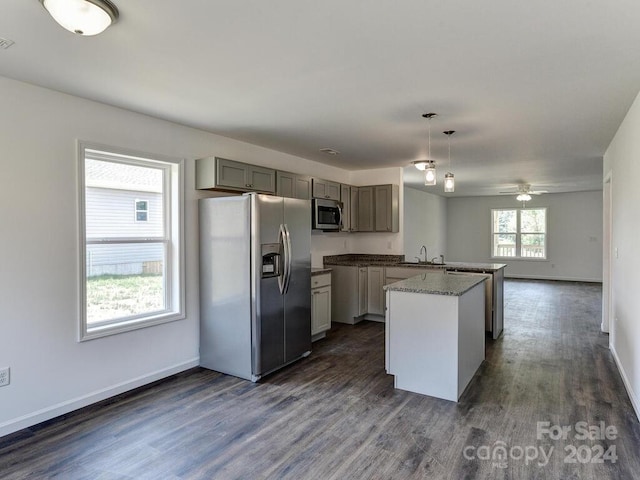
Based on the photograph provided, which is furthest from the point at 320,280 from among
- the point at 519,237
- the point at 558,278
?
the point at 558,278

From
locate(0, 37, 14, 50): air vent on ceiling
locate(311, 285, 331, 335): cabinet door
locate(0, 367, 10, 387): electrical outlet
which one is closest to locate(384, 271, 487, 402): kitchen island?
locate(311, 285, 331, 335): cabinet door

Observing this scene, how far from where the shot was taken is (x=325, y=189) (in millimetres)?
5582

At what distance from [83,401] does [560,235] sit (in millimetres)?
11375

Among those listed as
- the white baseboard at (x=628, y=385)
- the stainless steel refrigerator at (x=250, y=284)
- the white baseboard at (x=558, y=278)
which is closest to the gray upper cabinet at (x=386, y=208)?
the stainless steel refrigerator at (x=250, y=284)

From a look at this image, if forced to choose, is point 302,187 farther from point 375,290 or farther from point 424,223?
point 424,223

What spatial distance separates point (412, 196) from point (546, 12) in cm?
835

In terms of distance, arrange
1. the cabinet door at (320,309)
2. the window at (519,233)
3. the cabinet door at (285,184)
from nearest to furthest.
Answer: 1. the cabinet door at (285,184)
2. the cabinet door at (320,309)
3. the window at (519,233)

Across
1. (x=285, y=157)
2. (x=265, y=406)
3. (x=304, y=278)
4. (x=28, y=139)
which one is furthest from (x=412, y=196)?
(x=28, y=139)

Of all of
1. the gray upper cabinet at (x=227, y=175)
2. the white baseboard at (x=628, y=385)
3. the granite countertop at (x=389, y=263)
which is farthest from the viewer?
the granite countertop at (x=389, y=263)

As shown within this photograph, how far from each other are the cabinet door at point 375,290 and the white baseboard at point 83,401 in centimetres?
293

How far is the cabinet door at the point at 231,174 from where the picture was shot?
3.86 metres

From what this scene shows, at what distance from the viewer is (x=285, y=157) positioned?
17.2 ft

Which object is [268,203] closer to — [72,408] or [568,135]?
[72,408]

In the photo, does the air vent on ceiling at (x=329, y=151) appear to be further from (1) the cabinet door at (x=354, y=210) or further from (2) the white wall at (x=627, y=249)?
(2) the white wall at (x=627, y=249)
